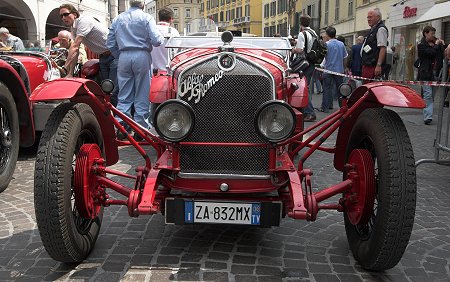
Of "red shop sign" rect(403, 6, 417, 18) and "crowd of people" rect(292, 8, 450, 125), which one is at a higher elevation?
"red shop sign" rect(403, 6, 417, 18)

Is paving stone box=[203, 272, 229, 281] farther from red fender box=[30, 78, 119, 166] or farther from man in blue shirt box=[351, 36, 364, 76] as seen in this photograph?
man in blue shirt box=[351, 36, 364, 76]

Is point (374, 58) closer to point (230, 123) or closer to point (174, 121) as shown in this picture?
point (230, 123)

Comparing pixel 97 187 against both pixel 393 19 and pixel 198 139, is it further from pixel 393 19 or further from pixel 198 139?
pixel 393 19

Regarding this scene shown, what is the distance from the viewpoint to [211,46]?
13.6ft

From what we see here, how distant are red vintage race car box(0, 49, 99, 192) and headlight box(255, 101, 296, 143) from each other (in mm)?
3007

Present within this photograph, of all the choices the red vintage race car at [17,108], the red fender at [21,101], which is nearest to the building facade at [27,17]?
the red vintage race car at [17,108]

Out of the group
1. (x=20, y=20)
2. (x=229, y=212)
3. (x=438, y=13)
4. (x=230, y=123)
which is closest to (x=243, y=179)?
(x=229, y=212)

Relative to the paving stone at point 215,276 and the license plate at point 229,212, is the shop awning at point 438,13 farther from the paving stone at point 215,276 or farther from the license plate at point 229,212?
the paving stone at point 215,276

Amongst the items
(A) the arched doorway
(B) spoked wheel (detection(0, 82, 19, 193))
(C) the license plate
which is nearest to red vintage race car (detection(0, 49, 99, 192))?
(B) spoked wheel (detection(0, 82, 19, 193))

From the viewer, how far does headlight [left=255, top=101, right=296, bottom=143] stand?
9.30ft

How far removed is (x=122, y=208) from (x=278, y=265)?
1.72m

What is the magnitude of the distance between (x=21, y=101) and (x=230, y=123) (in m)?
3.33

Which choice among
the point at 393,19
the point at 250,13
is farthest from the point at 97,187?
the point at 250,13

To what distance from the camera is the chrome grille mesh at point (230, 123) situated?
10.0ft
